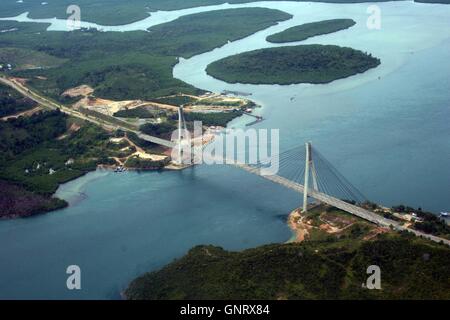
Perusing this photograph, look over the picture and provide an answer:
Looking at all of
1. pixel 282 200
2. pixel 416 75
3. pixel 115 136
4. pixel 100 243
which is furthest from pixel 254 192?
pixel 416 75

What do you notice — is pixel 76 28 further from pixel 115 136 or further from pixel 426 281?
pixel 426 281

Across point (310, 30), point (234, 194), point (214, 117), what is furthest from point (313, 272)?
point (310, 30)

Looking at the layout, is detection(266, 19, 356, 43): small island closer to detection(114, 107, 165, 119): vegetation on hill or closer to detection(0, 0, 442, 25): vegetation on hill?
detection(0, 0, 442, 25): vegetation on hill

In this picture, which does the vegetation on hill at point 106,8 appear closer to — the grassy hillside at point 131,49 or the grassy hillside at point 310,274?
the grassy hillside at point 131,49

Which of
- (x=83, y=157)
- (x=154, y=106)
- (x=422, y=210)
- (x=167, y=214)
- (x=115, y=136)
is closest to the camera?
(x=422, y=210)

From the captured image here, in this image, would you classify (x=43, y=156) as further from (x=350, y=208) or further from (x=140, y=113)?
(x=350, y=208)

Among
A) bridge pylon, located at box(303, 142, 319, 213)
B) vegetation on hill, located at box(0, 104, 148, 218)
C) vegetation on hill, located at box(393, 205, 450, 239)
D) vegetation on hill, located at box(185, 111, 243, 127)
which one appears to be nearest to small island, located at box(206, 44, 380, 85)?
vegetation on hill, located at box(185, 111, 243, 127)
